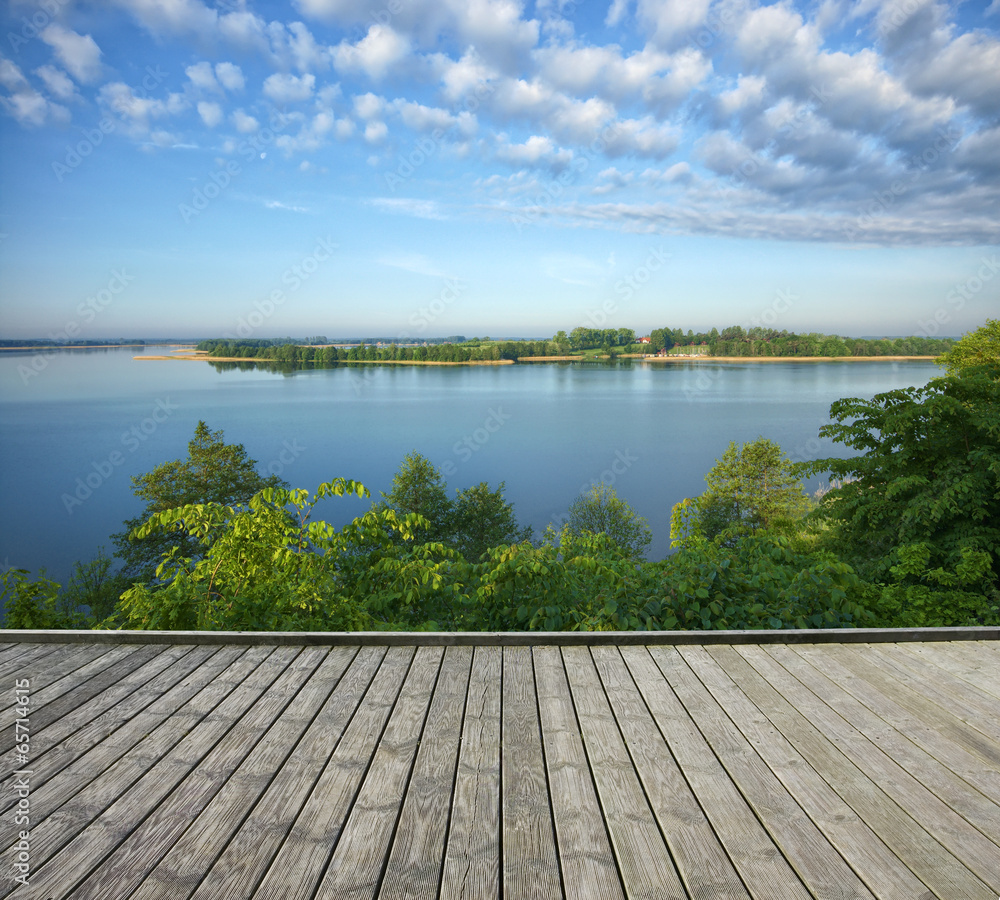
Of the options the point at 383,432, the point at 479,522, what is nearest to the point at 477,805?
the point at 479,522

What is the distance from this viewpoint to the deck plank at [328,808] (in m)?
1.21

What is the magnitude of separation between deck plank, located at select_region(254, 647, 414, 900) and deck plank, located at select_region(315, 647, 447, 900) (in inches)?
0.9

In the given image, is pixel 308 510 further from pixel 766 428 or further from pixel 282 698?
pixel 766 428

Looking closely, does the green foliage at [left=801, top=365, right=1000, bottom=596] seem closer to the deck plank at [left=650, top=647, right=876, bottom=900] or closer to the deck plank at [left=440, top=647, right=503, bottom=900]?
the deck plank at [left=650, top=647, right=876, bottom=900]

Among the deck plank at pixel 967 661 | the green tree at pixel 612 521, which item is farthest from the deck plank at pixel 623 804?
the green tree at pixel 612 521

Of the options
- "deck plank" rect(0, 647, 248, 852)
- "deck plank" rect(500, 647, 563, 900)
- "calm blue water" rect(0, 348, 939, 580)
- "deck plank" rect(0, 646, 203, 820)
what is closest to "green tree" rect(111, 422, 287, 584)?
"calm blue water" rect(0, 348, 939, 580)

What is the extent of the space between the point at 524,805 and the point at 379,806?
371 millimetres

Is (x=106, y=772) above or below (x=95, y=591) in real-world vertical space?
above

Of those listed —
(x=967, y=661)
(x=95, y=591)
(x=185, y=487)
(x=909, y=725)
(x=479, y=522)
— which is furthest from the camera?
(x=479, y=522)

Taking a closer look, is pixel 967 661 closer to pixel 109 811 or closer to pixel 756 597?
pixel 756 597

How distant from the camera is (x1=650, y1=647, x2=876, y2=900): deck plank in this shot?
3.99 ft

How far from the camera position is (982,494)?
249 inches

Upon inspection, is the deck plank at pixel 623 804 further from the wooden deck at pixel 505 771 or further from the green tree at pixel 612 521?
the green tree at pixel 612 521

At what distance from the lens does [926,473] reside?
713 centimetres
